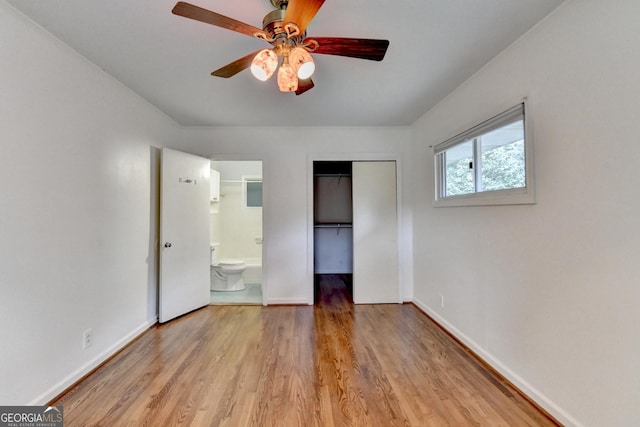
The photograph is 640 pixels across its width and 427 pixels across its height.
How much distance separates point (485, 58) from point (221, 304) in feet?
12.4

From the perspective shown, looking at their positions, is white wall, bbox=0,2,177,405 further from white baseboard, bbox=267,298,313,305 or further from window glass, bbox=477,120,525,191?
window glass, bbox=477,120,525,191

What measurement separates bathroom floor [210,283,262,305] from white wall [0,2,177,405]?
1.17 m

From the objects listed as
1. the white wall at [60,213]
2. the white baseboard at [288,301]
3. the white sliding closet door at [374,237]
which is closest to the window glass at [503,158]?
the white sliding closet door at [374,237]

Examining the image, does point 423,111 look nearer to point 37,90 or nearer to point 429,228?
point 429,228

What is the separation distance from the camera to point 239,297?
3883 millimetres

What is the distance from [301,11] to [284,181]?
2489mm

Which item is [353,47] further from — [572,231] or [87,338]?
[87,338]

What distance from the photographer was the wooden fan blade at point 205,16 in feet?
3.76

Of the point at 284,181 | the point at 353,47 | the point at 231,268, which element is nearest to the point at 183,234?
the point at 231,268

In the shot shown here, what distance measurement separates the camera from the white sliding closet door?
3615 mm

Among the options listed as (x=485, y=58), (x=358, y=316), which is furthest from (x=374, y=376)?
(x=485, y=58)

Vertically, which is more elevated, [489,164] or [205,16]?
[205,16]

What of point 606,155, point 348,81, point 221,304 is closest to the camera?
point 606,155

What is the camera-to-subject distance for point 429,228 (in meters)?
3.20
